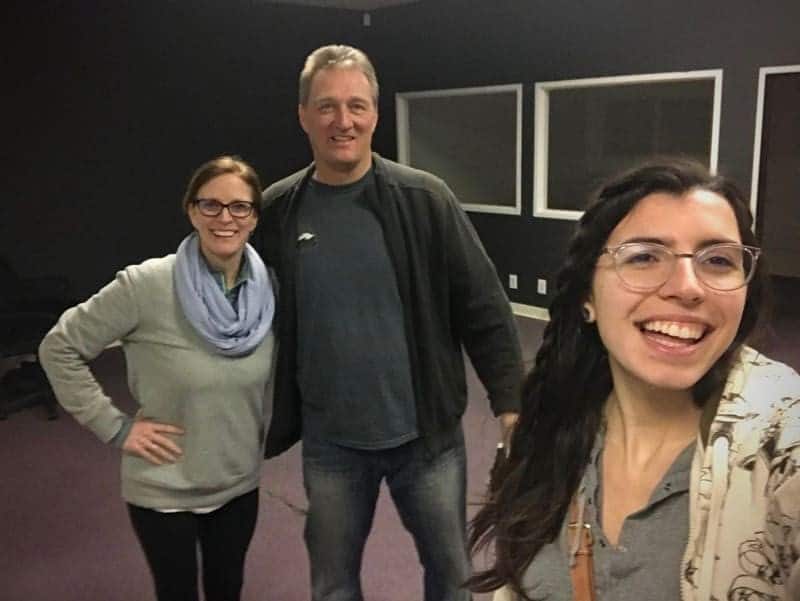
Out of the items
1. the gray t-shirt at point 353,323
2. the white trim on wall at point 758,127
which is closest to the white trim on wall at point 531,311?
the white trim on wall at point 758,127

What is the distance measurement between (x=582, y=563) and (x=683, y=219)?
1.51 ft

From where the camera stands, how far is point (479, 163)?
23.3ft

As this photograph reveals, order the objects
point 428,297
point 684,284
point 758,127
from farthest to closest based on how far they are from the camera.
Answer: point 758,127 → point 428,297 → point 684,284

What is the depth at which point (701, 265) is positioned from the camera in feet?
3.14

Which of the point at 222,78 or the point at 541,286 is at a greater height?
the point at 222,78

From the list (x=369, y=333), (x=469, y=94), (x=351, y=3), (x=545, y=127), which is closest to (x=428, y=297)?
(x=369, y=333)

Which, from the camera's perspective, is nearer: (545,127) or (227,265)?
(227,265)

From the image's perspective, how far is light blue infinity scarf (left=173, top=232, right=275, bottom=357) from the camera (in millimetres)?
1802

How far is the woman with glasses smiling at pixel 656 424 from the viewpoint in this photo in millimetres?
850

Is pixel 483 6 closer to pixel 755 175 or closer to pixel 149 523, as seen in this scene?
pixel 755 175

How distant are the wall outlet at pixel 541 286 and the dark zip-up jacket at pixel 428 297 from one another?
14.3 ft

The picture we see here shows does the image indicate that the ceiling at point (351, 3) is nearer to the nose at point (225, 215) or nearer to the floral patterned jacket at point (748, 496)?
the nose at point (225, 215)

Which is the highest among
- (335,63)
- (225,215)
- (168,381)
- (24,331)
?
(335,63)

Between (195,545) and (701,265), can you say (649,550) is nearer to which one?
(701,265)
